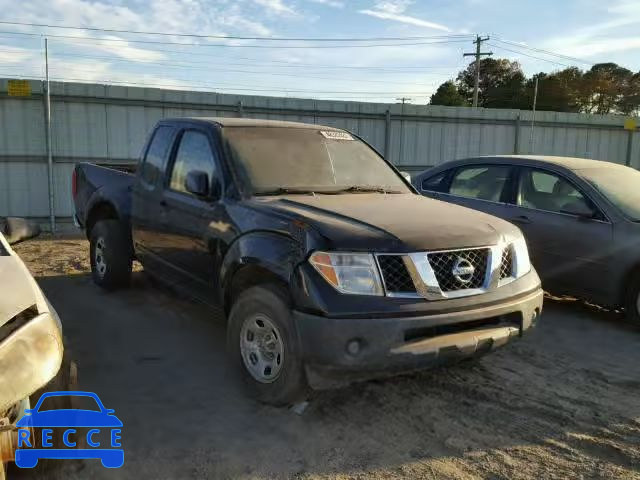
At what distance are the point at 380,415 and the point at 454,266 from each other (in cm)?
105

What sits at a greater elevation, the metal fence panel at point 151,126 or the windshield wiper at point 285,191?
the metal fence panel at point 151,126

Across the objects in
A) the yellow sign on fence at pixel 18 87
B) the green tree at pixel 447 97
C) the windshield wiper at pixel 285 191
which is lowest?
the windshield wiper at pixel 285 191

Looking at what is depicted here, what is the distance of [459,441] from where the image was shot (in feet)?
10.7

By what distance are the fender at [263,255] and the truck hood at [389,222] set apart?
0.18 meters

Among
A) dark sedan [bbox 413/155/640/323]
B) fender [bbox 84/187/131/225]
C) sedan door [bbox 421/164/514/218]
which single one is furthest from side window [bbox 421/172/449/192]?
Answer: fender [bbox 84/187/131/225]

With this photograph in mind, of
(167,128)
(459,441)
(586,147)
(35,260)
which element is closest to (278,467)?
(459,441)

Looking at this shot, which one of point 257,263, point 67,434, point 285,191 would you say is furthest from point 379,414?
point 67,434

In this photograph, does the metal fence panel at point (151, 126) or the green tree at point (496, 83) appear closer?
the metal fence panel at point (151, 126)

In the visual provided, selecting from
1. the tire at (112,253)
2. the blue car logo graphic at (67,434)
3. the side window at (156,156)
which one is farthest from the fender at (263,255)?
the tire at (112,253)

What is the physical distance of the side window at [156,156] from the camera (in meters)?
5.11

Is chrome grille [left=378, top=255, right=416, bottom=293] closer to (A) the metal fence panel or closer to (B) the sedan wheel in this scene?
(B) the sedan wheel

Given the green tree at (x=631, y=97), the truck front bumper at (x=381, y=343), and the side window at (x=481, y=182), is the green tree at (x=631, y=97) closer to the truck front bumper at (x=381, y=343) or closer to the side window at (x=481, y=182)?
the side window at (x=481, y=182)

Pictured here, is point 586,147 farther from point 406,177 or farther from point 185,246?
point 185,246

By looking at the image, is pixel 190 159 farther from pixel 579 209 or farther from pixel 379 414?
pixel 579 209
